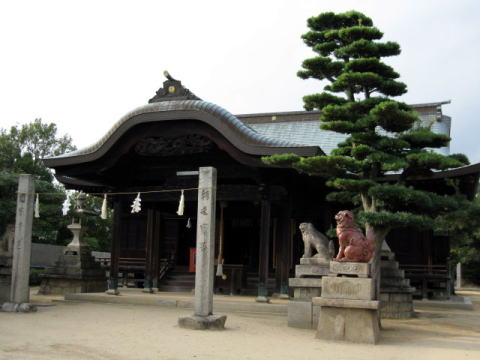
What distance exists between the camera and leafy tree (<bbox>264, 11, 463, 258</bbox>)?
459 inches

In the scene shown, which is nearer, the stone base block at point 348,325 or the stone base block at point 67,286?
the stone base block at point 348,325

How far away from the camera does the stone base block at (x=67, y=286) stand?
18969 millimetres

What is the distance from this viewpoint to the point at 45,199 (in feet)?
84.1

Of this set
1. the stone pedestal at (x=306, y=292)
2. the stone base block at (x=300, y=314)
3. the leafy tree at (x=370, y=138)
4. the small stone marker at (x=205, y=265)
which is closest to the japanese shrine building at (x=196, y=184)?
the leafy tree at (x=370, y=138)

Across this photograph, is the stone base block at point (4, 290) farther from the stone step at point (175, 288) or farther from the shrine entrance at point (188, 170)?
the stone step at point (175, 288)

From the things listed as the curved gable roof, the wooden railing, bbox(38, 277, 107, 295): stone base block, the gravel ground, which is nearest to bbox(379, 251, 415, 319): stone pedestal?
the gravel ground

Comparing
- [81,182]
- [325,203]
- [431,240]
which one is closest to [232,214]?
[325,203]

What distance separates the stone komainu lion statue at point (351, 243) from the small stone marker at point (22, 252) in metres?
7.56

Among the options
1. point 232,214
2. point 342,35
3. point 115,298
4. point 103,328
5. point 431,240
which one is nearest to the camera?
point 103,328

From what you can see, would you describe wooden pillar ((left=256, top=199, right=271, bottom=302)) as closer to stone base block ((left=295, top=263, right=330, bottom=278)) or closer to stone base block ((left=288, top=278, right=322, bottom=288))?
stone base block ((left=295, top=263, right=330, bottom=278))

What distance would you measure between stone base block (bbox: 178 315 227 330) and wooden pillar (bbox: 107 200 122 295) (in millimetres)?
6537

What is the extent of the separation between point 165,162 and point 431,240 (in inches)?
378

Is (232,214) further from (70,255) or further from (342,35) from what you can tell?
(342,35)

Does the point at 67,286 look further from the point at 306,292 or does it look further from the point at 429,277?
the point at 429,277
